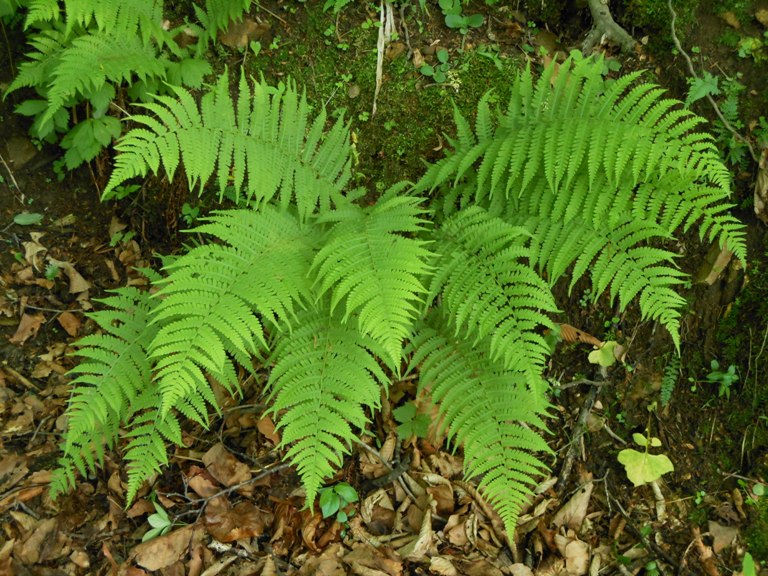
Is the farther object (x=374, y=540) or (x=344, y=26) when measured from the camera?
(x=344, y=26)

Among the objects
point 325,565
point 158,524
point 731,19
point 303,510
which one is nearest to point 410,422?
point 303,510

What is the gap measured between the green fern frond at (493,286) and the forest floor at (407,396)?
33.1 inches

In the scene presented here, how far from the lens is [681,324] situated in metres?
3.92

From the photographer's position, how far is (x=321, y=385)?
10.5ft

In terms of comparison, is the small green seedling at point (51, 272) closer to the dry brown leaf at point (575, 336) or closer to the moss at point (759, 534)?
the dry brown leaf at point (575, 336)

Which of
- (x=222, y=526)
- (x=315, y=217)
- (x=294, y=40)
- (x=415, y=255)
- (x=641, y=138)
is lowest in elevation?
(x=222, y=526)

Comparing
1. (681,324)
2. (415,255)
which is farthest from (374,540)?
(681,324)

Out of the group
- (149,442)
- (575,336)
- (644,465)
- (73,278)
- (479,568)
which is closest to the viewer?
(149,442)

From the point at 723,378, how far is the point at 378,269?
2364mm

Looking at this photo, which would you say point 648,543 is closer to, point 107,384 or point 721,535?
point 721,535

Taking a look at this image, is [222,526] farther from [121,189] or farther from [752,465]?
[752,465]

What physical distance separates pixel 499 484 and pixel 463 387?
535 millimetres

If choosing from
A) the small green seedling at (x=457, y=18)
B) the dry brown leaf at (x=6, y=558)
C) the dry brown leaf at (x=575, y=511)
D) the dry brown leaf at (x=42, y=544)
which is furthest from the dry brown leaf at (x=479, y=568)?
the small green seedling at (x=457, y=18)

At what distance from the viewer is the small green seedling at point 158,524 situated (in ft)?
11.6
